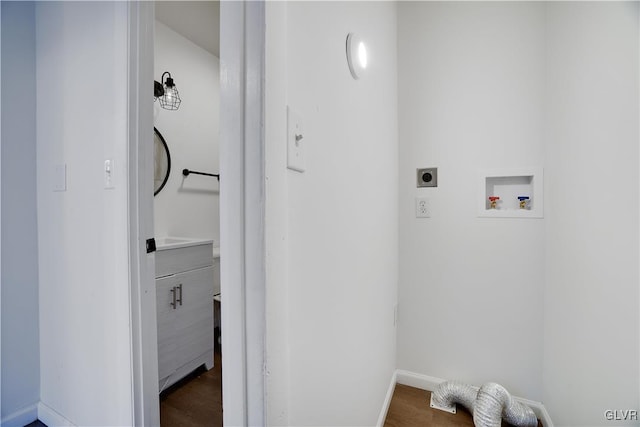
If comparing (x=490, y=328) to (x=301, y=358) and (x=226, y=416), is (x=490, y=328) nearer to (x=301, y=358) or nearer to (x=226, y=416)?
(x=301, y=358)

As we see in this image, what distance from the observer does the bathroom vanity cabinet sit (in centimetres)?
147

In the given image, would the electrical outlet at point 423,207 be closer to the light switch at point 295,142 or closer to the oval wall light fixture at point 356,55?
the oval wall light fixture at point 356,55

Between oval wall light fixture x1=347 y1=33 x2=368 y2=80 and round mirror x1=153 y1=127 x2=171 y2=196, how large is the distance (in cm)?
155

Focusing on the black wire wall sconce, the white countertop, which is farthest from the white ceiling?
the white countertop

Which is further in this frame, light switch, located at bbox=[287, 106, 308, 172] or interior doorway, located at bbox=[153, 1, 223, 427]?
interior doorway, located at bbox=[153, 1, 223, 427]

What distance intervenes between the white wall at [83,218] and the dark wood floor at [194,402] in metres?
0.38

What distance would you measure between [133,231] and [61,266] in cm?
56

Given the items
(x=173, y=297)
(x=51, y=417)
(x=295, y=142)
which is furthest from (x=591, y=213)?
(x=51, y=417)

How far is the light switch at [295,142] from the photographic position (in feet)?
1.83

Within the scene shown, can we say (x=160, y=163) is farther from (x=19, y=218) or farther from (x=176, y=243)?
(x=19, y=218)

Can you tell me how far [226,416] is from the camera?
552mm

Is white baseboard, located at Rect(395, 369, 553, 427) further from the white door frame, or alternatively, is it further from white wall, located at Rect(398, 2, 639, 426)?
the white door frame

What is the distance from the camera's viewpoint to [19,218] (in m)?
1.25

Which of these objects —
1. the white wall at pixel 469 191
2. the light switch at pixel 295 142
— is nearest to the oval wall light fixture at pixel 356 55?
the light switch at pixel 295 142
